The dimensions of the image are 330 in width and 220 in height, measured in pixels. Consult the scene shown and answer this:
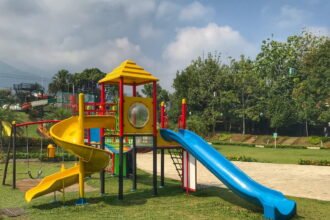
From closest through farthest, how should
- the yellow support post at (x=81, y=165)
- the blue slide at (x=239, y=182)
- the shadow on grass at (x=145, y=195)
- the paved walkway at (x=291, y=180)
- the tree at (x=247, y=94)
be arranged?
the blue slide at (x=239, y=182) < the yellow support post at (x=81, y=165) < the shadow on grass at (x=145, y=195) < the paved walkway at (x=291, y=180) < the tree at (x=247, y=94)

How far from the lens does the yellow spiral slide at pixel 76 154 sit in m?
10.1

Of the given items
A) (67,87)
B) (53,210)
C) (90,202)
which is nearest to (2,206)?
(53,210)

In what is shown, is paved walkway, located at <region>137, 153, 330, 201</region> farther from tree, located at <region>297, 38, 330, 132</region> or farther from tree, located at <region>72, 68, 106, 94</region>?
tree, located at <region>72, 68, 106, 94</region>

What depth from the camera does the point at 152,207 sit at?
1025cm

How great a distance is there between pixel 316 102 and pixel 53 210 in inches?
1833

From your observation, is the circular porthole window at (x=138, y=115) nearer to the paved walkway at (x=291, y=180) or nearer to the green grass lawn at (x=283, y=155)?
the paved walkway at (x=291, y=180)

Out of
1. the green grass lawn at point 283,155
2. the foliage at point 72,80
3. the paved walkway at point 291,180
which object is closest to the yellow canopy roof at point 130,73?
the paved walkway at point 291,180

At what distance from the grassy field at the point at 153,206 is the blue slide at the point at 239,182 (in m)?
0.49

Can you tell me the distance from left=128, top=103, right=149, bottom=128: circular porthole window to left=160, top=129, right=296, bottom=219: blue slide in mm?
1129

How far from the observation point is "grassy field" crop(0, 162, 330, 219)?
9.27 meters

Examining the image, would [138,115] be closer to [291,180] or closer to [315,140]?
[291,180]

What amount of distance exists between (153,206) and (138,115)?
3.05 metres

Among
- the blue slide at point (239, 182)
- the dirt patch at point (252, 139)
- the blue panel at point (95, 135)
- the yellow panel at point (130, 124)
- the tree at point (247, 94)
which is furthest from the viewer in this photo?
the tree at point (247, 94)

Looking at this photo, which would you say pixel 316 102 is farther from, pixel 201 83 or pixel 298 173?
pixel 298 173
